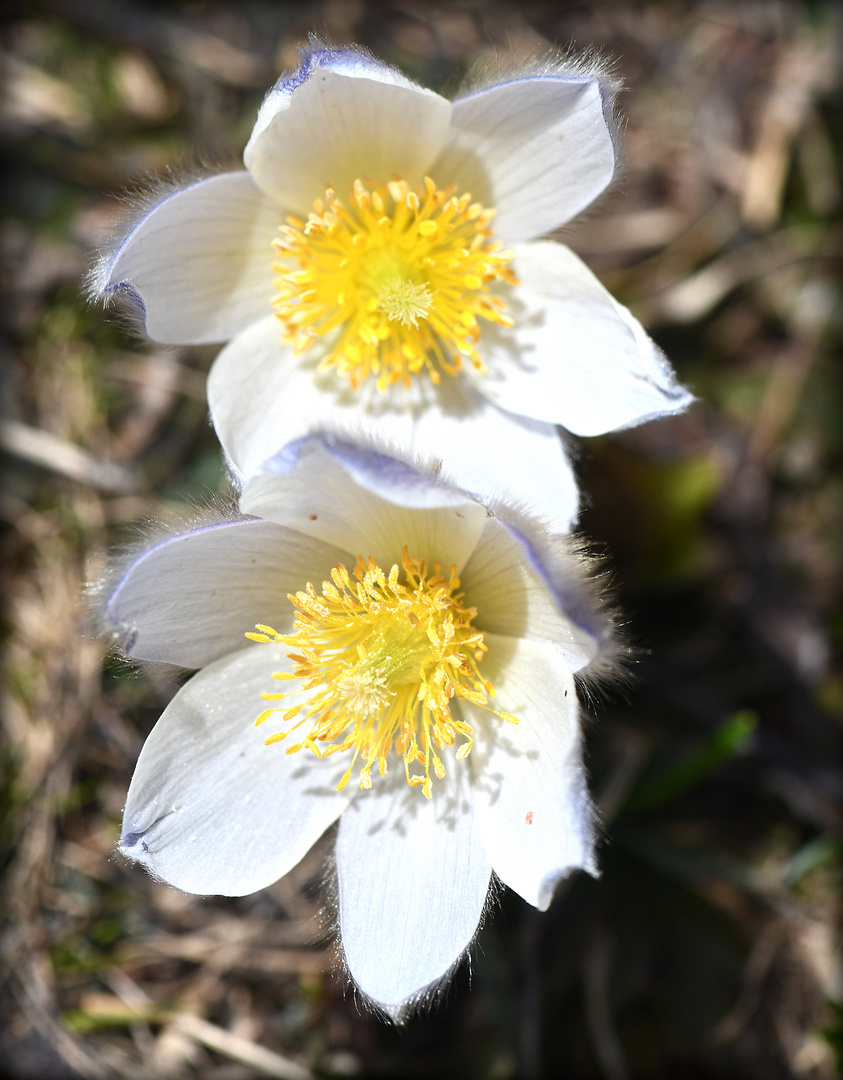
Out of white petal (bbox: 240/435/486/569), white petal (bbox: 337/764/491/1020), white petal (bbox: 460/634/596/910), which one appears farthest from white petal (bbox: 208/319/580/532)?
white petal (bbox: 337/764/491/1020)

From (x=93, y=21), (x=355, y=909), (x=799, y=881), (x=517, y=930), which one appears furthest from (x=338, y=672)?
(x=93, y=21)

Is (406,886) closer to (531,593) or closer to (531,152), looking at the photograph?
(531,593)

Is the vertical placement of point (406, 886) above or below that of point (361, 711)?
below

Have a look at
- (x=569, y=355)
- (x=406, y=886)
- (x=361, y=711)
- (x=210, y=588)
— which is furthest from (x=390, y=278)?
(x=406, y=886)

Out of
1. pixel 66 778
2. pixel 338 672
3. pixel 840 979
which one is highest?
pixel 338 672

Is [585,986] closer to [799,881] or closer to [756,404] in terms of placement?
[799,881]
